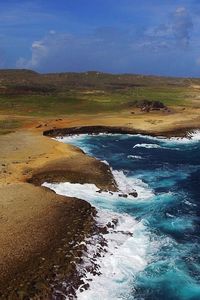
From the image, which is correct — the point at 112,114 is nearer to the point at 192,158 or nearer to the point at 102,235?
the point at 192,158

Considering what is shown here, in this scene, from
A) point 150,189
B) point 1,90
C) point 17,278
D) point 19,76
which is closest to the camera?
point 17,278

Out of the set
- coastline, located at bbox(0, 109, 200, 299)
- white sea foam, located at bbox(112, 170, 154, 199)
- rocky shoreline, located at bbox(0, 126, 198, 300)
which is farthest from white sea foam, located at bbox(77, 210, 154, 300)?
white sea foam, located at bbox(112, 170, 154, 199)

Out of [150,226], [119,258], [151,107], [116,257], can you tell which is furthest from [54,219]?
[151,107]

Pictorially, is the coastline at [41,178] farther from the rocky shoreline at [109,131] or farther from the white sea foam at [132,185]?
the white sea foam at [132,185]

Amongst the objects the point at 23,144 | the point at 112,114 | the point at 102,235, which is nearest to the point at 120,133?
the point at 112,114

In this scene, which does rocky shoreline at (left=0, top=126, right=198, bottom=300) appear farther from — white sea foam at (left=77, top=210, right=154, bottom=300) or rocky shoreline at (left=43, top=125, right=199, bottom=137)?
rocky shoreline at (left=43, top=125, right=199, bottom=137)

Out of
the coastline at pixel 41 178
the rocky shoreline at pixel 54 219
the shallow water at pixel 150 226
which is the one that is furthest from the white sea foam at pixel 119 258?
the coastline at pixel 41 178
